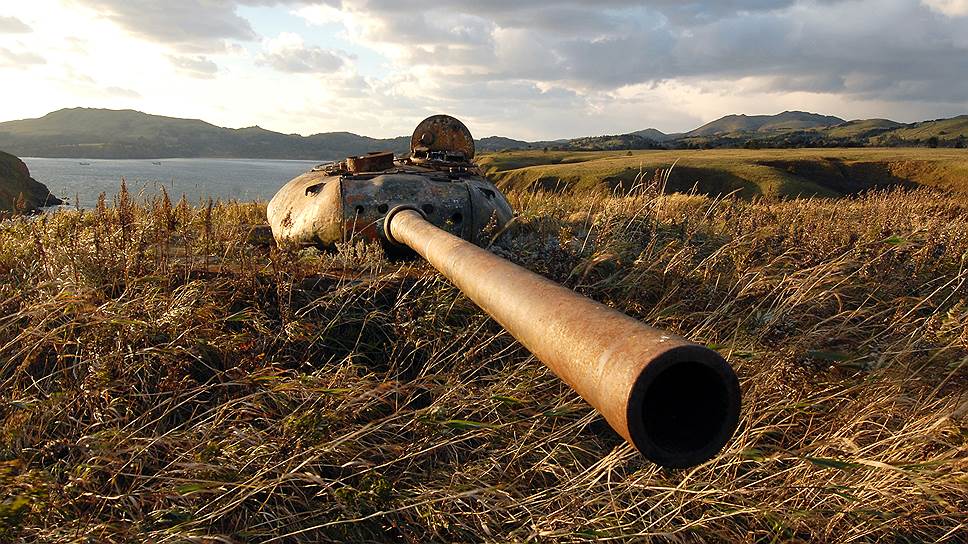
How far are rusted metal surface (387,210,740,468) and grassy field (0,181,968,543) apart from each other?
0.95 metres

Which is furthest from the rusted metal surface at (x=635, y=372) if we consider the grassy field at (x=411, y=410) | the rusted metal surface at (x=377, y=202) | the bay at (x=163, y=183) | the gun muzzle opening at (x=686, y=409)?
the bay at (x=163, y=183)

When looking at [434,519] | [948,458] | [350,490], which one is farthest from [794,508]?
[350,490]

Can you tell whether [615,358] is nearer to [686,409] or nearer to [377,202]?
[686,409]

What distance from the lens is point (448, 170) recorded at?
6570 mm

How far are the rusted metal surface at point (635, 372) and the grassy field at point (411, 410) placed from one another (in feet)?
3.11

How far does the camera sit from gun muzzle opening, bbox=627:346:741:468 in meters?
1.32

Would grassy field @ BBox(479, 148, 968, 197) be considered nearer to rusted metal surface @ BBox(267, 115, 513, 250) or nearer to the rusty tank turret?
rusted metal surface @ BBox(267, 115, 513, 250)

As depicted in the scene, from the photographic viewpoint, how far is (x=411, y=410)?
3186mm

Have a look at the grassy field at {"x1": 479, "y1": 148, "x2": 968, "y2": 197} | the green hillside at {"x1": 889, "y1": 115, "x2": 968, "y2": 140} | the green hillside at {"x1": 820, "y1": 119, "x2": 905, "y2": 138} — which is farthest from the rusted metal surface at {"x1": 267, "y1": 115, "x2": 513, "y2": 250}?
the green hillside at {"x1": 889, "y1": 115, "x2": 968, "y2": 140}

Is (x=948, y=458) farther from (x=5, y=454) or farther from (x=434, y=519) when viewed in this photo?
(x=5, y=454)

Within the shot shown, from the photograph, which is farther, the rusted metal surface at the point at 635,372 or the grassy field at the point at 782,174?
the grassy field at the point at 782,174

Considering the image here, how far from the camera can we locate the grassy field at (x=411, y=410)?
237cm

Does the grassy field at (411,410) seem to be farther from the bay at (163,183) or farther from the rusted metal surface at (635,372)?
the bay at (163,183)

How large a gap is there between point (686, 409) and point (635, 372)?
0.37 m
